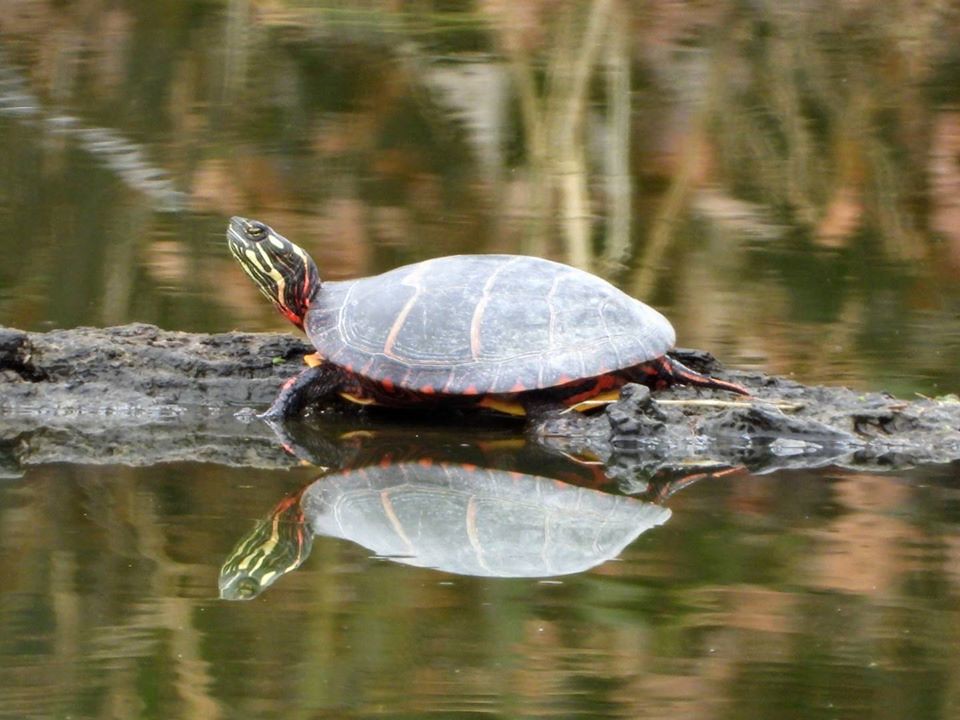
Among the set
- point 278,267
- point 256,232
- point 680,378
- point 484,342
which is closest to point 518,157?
point 256,232

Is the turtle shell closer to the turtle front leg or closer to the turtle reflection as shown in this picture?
the turtle front leg

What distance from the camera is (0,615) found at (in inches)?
157

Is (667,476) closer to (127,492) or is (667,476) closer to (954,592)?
(954,592)

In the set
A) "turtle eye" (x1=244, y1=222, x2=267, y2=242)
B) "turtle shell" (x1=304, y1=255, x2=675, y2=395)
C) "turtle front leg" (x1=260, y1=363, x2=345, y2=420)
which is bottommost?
"turtle front leg" (x1=260, y1=363, x2=345, y2=420)

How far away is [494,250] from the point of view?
345 inches

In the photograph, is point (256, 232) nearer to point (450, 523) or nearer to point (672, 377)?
point (672, 377)

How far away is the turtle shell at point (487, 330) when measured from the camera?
235 inches

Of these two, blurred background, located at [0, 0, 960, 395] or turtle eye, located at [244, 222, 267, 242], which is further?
blurred background, located at [0, 0, 960, 395]

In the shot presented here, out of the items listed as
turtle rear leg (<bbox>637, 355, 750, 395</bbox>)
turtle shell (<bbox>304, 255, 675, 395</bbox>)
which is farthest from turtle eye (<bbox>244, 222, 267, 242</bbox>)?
turtle rear leg (<bbox>637, 355, 750, 395</bbox>)

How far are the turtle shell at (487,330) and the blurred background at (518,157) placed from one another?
3.32 ft

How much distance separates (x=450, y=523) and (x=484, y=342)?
1.25 m

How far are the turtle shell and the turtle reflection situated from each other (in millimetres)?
500

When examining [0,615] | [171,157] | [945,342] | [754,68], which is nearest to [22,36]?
[171,157]

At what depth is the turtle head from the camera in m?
6.41
